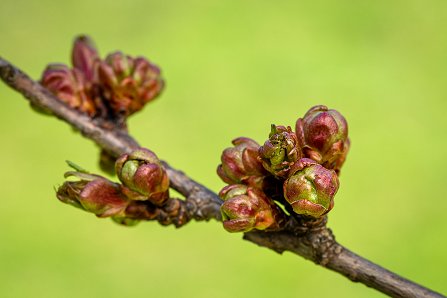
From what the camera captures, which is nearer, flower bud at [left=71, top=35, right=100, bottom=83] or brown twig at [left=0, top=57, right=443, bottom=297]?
brown twig at [left=0, top=57, right=443, bottom=297]

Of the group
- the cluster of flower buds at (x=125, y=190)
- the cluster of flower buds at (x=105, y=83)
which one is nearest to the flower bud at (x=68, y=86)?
the cluster of flower buds at (x=105, y=83)

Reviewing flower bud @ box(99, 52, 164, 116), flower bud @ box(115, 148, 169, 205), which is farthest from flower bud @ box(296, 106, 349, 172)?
flower bud @ box(99, 52, 164, 116)

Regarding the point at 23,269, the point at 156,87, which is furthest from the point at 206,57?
the point at 156,87

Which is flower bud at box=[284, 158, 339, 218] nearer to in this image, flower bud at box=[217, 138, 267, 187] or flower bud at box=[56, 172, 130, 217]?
flower bud at box=[217, 138, 267, 187]

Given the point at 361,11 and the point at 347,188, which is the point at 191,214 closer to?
the point at 347,188

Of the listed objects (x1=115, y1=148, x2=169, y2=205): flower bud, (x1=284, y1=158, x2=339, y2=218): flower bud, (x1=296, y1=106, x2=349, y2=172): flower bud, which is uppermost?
(x1=296, y1=106, x2=349, y2=172): flower bud

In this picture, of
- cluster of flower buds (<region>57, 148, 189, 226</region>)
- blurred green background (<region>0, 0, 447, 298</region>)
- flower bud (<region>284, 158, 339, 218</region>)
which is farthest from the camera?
blurred green background (<region>0, 0, 447, 298</region>)

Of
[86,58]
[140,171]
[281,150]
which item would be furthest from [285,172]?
[86,58]
